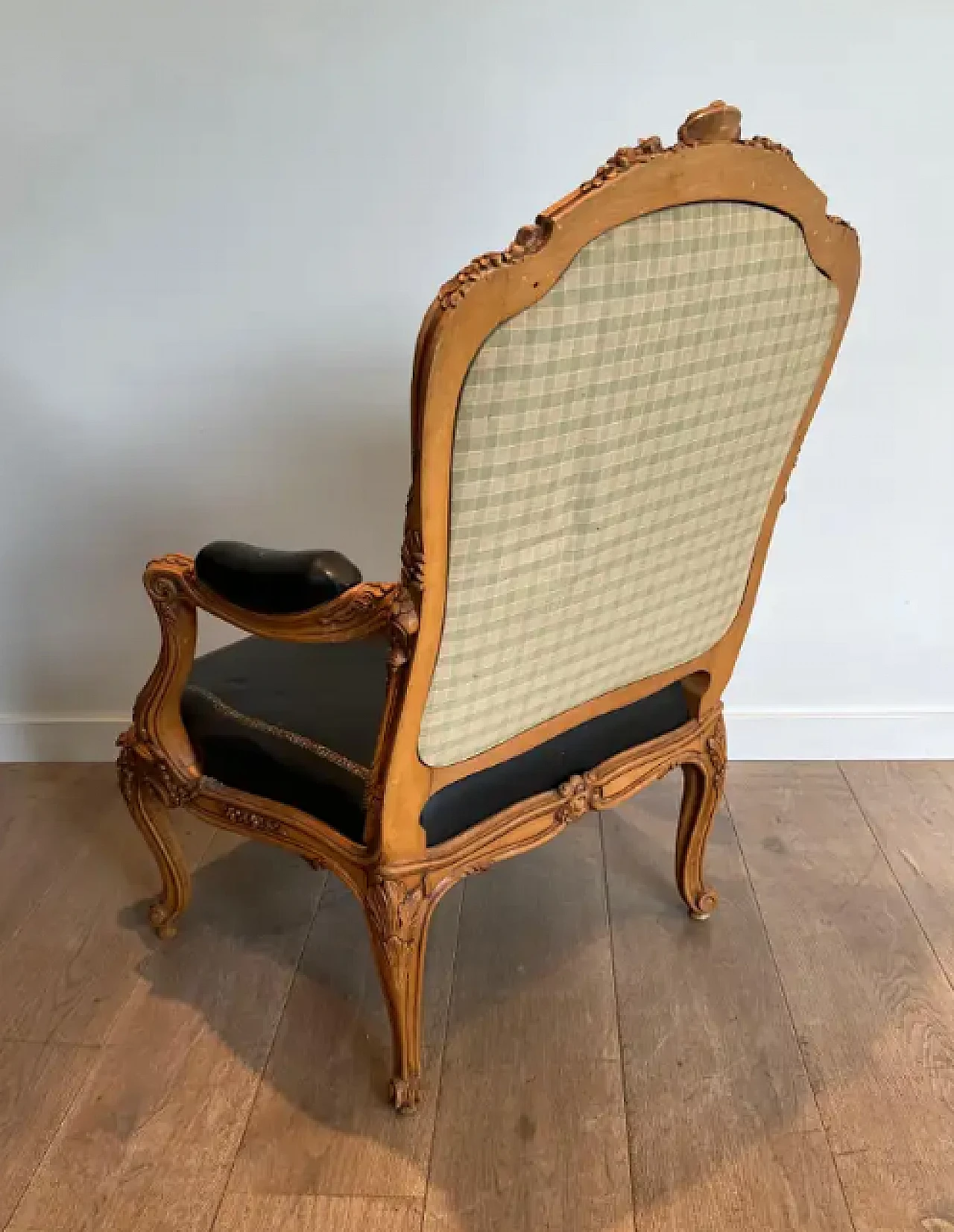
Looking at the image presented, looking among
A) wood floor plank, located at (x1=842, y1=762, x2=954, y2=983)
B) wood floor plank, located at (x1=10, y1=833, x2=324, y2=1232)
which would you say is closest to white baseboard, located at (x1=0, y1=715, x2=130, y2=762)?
wood floor plank, located at (x1=10, y1=833, x2=324, y2=1232)

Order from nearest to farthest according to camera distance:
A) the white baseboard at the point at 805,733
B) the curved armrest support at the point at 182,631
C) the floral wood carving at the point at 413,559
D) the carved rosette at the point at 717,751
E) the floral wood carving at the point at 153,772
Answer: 1. the floral wood carving at the point at 413,559
2. the curved armrest support at the point at 182,631
3. the floral wood carving at the point at 153,772
4. the carved rosette at the point at 717,751
5. the white baseboard at the point at 805,733

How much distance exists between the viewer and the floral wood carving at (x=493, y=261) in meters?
0.86

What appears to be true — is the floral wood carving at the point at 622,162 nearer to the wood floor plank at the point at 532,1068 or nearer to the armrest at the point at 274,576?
the armrest at the point at 274,576

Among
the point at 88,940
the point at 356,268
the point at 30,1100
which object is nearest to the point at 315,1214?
the point at 30,1100

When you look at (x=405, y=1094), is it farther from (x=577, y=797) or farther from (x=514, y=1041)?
(x=577, y=797)

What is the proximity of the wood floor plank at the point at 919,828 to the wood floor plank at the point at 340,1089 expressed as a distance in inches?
29.8

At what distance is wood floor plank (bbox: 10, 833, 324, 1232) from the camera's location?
1215mm

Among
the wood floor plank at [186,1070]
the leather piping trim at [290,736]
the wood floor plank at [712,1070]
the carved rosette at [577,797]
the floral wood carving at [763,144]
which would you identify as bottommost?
the wood floor plank at [186,1070]

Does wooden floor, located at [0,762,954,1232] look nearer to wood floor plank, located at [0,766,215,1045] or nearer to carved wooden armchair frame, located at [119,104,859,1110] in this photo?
wood floor plank, located at [0,766,215,1045]

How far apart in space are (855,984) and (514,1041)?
0.51m

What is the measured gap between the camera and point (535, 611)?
3.68ft

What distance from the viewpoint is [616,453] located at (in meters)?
1.06

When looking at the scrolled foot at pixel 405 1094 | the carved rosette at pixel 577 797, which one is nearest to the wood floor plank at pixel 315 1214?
the scrolled foot at pixel 405 1094

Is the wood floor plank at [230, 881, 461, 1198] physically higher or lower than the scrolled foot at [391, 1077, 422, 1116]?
lower
